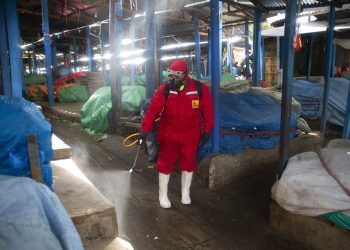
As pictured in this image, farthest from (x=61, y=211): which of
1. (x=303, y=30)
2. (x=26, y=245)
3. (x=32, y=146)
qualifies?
(x=303, y=30)

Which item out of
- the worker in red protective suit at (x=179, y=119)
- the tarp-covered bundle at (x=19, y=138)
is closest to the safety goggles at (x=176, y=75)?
the worker in red protective suit at (x=179, y=119)

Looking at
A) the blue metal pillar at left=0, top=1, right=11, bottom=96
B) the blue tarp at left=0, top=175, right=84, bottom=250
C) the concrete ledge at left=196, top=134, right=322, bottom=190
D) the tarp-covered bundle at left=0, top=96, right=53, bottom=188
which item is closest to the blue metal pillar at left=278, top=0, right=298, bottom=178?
the concrete ledge at left=196, top=134, right=322, bottom=190

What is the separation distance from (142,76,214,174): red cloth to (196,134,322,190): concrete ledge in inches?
25.4

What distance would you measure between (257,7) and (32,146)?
5980 mm

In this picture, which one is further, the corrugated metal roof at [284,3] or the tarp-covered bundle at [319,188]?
the corrugated metal roof at [284,3]

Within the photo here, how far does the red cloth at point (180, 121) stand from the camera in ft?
14.7

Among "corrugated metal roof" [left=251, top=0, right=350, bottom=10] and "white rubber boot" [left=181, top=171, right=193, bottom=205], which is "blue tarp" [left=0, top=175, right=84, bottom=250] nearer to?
"white rubber boot" [left=181, top=171, right=193, bottom=205]

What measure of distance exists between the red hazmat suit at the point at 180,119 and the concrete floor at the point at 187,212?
664mm

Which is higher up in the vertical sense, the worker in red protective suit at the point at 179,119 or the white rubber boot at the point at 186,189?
the worker in red protective suit at the point at 179,119

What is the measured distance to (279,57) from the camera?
51.1ft

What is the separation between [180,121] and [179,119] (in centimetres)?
4

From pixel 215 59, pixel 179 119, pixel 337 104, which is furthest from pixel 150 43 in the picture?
pixel 337 104

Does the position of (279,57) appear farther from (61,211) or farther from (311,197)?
(61,211)

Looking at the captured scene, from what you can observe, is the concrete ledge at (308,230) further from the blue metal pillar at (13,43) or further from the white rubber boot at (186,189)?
the blue metal pillar at (13,43)
